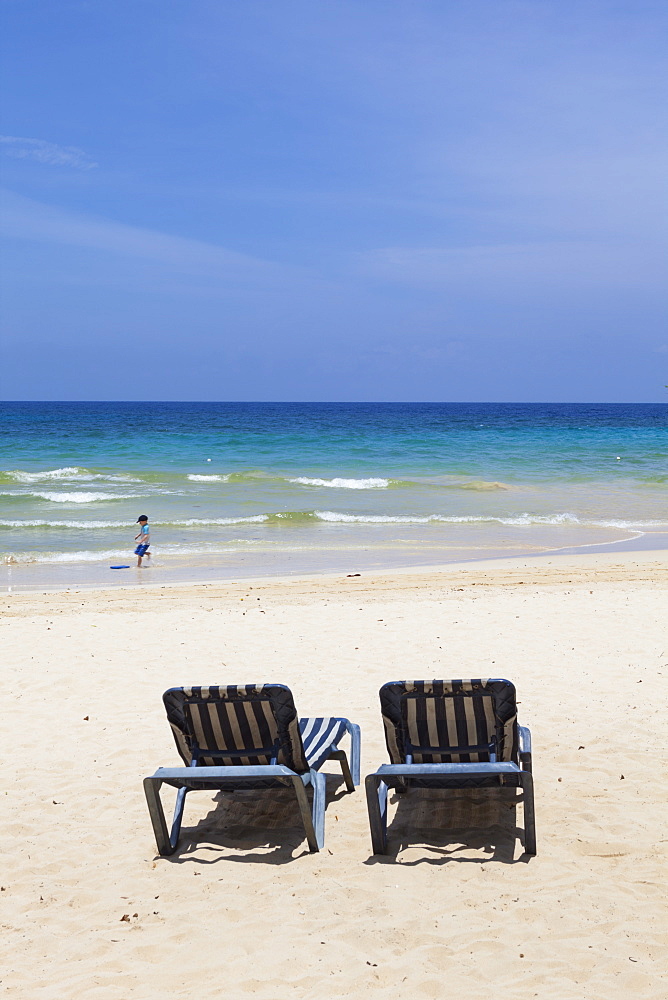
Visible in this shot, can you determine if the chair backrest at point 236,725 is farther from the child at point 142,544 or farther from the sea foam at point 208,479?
the sea foam at point 208,479

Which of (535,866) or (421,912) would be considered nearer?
(421,912)

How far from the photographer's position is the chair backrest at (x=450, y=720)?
4660mm

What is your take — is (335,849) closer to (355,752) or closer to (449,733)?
(449,733)

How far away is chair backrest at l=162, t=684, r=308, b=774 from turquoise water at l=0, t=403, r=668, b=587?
9.70m

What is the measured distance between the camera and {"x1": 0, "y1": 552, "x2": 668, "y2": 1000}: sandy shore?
351 centimetres

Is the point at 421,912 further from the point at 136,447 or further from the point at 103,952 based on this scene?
the point at 136,447

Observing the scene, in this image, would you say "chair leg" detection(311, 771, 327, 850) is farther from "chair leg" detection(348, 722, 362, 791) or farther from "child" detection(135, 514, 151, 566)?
"child" detection(135, 514, 151, 566)

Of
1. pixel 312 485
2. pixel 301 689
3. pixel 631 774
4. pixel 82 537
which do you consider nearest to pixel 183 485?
pixel 312 485

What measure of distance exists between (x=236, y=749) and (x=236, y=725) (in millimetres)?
161

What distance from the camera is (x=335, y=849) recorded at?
462 centimetres

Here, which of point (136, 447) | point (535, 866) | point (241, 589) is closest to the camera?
point (535, 866)

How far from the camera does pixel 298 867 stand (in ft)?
14.5

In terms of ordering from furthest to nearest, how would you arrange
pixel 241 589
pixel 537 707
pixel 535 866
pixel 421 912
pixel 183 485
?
pixel 183 485, pixel 241 589, pixel 537 707, pixel 535 866, pixel 421 912

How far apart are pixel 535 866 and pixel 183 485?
25528 mm
